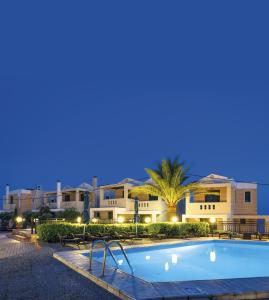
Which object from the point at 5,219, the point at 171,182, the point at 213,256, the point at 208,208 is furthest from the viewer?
the point at 5,219

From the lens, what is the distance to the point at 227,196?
27297 mm

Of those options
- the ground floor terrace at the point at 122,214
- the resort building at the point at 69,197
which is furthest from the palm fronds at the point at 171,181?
the resort building at the point at 69,197

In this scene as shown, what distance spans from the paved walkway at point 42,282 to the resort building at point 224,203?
659 inches

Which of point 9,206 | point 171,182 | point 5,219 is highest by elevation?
point 171,182

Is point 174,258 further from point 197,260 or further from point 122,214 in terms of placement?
point 122,214

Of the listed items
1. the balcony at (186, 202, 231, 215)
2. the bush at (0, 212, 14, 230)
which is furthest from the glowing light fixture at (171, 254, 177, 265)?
the bush at (0, 212, 14, 230)

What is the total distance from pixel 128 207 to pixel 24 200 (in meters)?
15.3

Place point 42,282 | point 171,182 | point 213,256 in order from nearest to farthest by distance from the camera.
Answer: point 42,282
point 213,256
point 171,182

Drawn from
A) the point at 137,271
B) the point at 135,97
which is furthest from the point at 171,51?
the point at 137,271

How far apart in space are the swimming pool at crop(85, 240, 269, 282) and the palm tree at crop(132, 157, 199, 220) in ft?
19.0

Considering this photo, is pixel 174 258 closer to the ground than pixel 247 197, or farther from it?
closer to the ground

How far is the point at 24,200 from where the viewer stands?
140ft

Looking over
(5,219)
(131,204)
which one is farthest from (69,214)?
(5,219)

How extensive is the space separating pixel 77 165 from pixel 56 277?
121m
